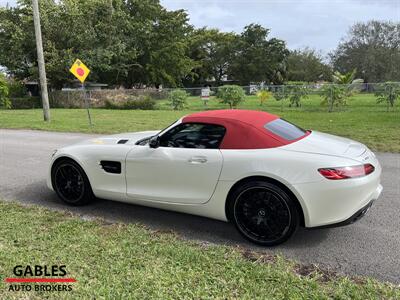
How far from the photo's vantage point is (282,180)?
3.64 meters

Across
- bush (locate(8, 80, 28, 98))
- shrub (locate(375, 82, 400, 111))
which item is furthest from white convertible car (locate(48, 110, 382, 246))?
bush (locate(8, 80, 28, 98))

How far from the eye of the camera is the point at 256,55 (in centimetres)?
7281

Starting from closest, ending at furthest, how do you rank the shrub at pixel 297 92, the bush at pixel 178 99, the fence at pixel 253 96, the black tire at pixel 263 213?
the black tire at pixel 263 213 < the fence at pixel 253 96 < the shrub at pixel 297 92 < the bush at pixel 178 99

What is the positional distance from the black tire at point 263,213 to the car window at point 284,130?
0.72m

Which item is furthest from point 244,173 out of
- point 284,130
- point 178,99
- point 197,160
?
point 178,99

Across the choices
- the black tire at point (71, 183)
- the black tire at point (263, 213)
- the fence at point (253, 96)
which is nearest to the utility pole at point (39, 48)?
the fence at point (253, 96)

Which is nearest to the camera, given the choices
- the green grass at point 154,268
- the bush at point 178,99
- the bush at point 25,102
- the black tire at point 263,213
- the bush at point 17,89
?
the green grass at point 154,268

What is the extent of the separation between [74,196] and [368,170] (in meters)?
3.66

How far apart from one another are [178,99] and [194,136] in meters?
20.4

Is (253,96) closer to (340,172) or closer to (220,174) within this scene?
(220,174)

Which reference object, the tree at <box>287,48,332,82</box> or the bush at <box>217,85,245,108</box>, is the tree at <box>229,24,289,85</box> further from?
the bush at <box>217,85,245,108</box>

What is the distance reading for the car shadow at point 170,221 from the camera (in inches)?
158

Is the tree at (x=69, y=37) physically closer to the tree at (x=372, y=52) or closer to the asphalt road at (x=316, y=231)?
the asphalt road at (x=316, y=231)

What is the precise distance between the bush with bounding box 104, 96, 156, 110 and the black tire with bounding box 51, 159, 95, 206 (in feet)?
68.0
